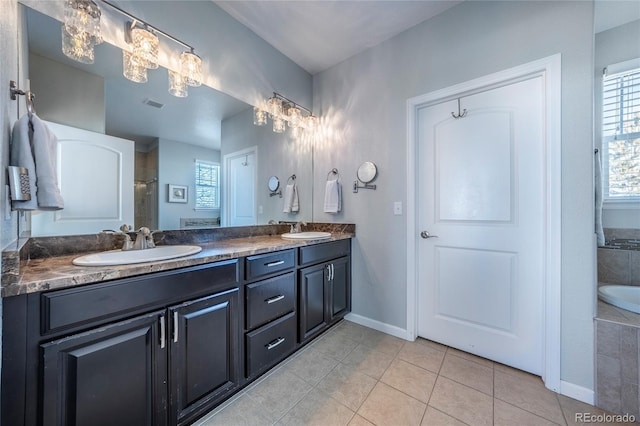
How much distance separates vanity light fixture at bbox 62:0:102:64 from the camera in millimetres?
1236

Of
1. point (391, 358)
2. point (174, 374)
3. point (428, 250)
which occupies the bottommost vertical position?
point (391, 358)

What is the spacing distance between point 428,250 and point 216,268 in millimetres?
1658

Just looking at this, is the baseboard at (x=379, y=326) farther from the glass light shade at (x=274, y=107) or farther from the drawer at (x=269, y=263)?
the glass light shade at (x=274, y=107)

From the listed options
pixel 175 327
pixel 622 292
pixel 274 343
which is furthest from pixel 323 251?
pixel 622 292

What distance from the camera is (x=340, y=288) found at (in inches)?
90.7

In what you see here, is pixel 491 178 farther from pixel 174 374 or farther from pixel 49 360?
pixel 49 360

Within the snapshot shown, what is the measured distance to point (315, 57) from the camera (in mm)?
2506

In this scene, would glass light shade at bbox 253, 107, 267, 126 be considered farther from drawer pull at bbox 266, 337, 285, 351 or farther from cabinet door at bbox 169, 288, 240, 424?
drawer pull at bbox 266, 337, 285, 351

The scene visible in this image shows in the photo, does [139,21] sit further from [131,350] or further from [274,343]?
[274,343]

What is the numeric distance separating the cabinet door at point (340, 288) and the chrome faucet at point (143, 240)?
1.34 m

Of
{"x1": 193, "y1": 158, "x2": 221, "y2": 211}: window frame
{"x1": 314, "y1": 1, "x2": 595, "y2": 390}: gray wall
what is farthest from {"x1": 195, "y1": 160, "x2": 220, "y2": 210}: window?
{"x1": 314, "y1": 1, "x2": 595, "y2": 390}: gray wall

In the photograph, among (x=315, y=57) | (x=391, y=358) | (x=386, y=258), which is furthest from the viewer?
(x=315, y=57)

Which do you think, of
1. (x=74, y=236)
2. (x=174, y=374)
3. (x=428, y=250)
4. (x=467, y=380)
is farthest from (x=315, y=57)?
(x=467, y=380)

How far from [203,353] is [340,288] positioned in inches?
51.6
